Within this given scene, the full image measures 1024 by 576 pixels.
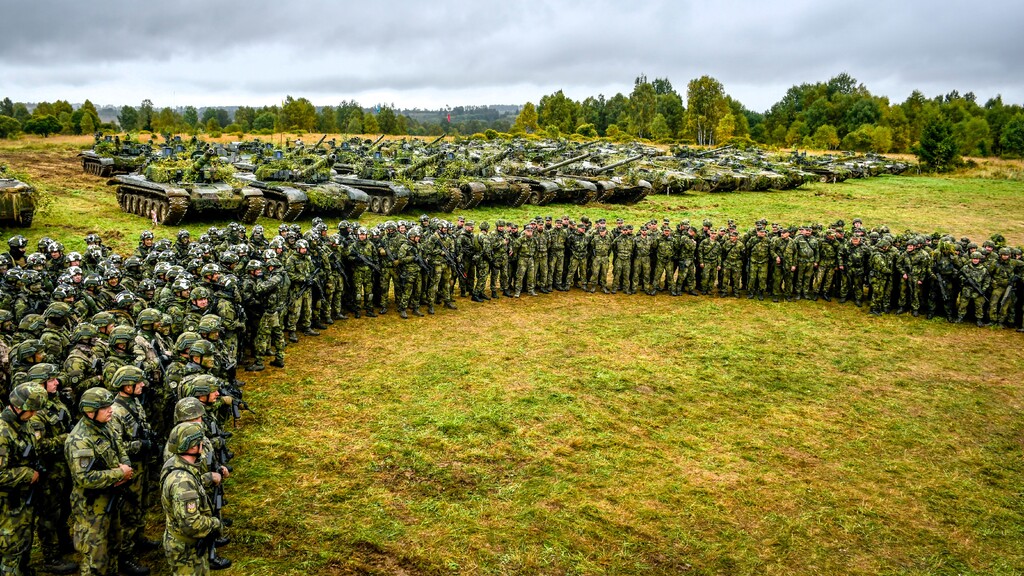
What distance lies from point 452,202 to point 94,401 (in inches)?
806

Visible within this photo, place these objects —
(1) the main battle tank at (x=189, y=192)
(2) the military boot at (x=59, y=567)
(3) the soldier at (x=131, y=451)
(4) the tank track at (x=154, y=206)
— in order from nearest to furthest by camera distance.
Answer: (3) the soldier at (x=131, y=451) → (2) the military boot at (x=59, y=567) → (4) the tank track at (x=154, y=206) → (1) the main battle tank at (x=189, y=192)

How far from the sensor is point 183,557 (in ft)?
18.0

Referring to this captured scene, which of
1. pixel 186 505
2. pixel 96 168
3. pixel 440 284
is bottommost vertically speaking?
pixel 186 505

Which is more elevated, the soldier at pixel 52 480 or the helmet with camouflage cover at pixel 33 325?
the helmet with camouflage cover at pixel 33 325

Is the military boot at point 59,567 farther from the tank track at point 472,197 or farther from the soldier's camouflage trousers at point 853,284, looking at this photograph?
the tank track at point 472,197

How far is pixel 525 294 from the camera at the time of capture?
53.1ft

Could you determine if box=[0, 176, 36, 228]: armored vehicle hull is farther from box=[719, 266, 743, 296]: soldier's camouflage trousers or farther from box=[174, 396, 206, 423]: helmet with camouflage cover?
box=[719, 266, 743, 296]: soldier's camouflage trousers

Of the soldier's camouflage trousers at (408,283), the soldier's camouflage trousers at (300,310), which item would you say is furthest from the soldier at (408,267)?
the soldier's camouflage trousers at (300,310)

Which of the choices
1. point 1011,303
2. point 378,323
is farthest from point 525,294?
point 1011,303

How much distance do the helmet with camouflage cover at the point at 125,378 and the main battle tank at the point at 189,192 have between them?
15739mm

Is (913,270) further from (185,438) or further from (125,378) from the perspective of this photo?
(125,378)

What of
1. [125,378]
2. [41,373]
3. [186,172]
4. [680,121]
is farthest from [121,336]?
[680,121]

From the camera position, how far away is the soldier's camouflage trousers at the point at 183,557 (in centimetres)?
544

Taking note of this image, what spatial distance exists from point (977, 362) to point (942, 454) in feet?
15.5
